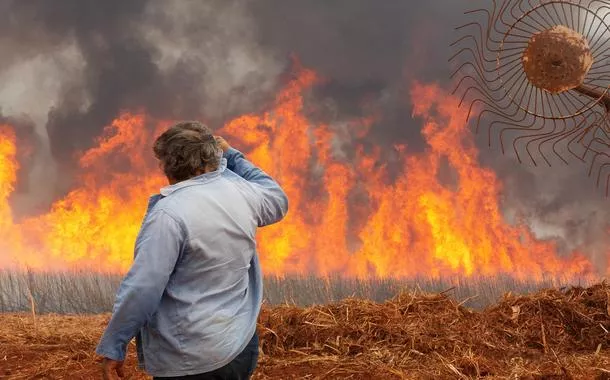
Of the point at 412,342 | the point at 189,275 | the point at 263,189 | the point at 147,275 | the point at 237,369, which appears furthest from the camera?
the point at 412,342

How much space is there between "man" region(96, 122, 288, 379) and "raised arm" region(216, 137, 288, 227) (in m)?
0.16

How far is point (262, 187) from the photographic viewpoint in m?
2.83

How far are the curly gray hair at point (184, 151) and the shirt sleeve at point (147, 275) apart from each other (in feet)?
0.78

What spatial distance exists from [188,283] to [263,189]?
0.60 m

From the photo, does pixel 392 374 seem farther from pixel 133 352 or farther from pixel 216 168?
pixel 216 168

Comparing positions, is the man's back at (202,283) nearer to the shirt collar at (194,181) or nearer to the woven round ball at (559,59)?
the shirt collar at (194,181)

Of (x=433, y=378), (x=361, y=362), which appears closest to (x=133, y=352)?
(x=361, y=362)

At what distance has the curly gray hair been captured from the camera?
2.49 meters

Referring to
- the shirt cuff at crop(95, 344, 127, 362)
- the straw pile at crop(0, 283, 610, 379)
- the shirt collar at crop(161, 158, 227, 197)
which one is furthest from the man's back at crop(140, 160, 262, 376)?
the straw pile at crop(0, 283, 610, 379)

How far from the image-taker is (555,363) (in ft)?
17.4

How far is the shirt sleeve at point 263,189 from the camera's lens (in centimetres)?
278

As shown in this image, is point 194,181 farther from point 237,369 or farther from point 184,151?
point 237,369

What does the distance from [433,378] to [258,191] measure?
9.57ft

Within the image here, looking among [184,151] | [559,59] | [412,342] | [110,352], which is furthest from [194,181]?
[412,342]
